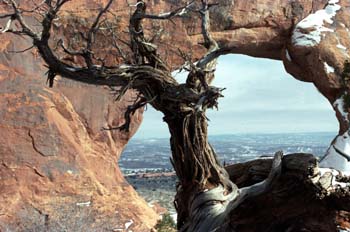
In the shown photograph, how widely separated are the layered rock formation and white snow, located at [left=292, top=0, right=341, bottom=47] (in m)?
0.03

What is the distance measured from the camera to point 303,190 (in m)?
3.03

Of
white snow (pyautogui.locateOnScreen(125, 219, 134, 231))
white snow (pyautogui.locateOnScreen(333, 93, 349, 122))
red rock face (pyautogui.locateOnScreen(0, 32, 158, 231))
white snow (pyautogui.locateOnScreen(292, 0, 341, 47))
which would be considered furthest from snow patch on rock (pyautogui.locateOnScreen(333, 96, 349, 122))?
white snow (pyautogui.locateOnScreen(125, 219, 134, 231))

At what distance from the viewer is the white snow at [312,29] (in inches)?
579

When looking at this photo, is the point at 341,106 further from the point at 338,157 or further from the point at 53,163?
the point at 53,163

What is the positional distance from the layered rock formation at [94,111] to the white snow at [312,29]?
0.03m

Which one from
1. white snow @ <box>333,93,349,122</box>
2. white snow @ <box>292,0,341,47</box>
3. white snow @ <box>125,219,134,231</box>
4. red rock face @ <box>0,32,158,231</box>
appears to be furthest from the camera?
white snow @ <box>292,0,341,47</box>

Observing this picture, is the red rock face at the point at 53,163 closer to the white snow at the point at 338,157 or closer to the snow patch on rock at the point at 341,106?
the white snow at the point at 338,157

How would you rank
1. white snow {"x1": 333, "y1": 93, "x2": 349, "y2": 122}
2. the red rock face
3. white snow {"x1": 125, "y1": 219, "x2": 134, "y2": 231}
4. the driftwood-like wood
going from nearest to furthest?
the driftwood-like wood < the red rock face < white snow {"x1": 125, "y1": 219, "x2": 134, "y2": 231} < white snow {"x1": 333, "y1": 93, "x2": 349, "y2": 122}

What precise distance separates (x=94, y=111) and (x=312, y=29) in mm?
5944

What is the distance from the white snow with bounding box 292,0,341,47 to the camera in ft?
48.2

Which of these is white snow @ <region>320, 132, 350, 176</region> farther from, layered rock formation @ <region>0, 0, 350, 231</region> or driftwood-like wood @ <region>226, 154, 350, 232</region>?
driftwood-like wood @ <region>226, 154, 350, 232</region>

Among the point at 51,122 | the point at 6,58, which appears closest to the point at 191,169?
the point at 51,122

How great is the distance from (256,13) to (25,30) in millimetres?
11881

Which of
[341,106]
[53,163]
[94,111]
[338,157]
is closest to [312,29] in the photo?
[341,106]
